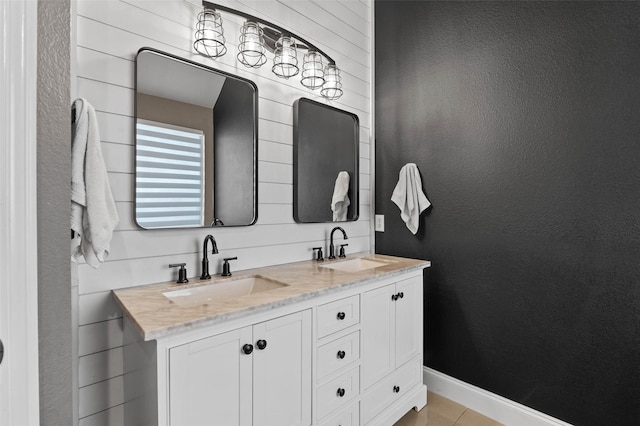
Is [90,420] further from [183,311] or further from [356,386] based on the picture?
[356,386]

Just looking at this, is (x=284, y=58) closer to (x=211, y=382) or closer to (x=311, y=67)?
(x=311, y=67)

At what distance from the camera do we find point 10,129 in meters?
0.69

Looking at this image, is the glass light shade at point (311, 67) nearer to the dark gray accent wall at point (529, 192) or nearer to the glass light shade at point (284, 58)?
the glass light shade at point (284, 58)

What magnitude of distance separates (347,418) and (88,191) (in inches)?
58.4

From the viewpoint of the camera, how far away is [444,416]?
2008 millimetres

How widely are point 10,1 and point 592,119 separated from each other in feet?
7.31

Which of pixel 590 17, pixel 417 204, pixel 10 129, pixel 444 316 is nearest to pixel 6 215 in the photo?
pixel 10 129

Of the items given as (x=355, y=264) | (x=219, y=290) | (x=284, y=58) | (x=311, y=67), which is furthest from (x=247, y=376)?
(x=311, y=67)

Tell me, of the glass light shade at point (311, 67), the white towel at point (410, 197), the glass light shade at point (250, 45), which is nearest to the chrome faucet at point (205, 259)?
the glass light shade at point (250, 45)

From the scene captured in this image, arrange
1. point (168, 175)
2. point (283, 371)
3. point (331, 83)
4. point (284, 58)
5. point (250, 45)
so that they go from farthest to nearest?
point (331, 83), point (284, 58), point (250, 45), point (168, 175), point (283, 371)

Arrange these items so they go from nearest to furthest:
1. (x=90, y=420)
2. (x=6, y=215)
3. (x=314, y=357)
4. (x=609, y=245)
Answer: (x=6, y=215)
(x=90, y=420)
(x=314, y=357)
(x=609, y=245)

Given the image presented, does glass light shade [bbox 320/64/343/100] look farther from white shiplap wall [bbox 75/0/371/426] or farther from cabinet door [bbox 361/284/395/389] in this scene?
cabinet door [bbox 361/284/395/389]

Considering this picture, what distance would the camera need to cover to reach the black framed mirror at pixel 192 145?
4.84ft

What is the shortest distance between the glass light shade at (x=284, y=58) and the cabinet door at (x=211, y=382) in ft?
4.87
